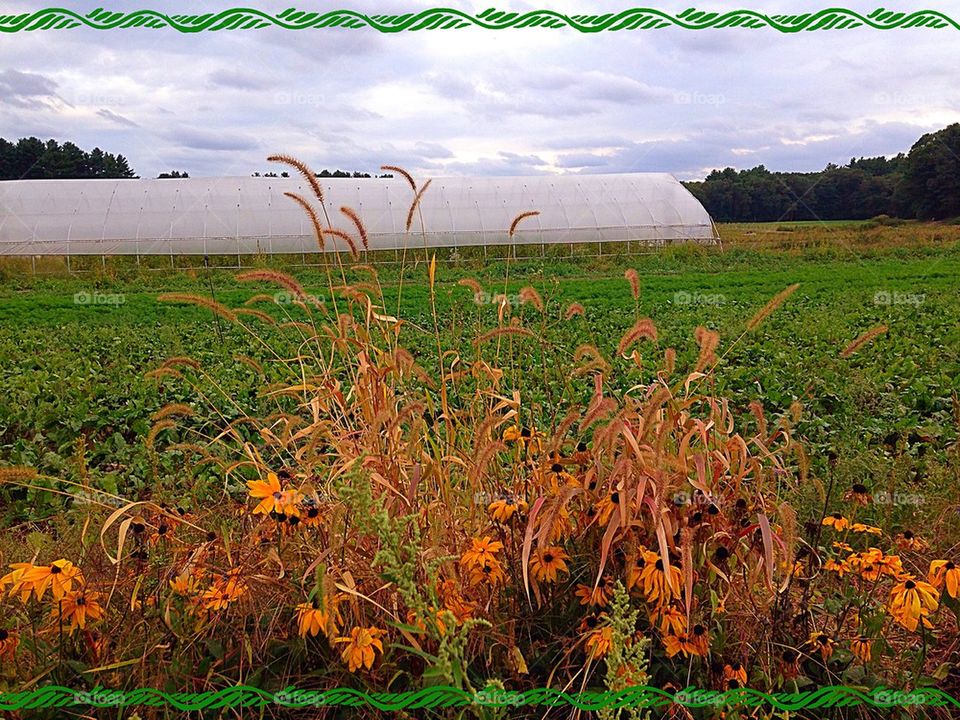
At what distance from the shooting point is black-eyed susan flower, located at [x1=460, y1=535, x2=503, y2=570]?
238 cm

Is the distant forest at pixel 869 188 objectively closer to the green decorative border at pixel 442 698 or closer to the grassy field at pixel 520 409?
the grassy field at pixel 520 409

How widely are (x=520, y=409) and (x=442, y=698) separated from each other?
1806mm

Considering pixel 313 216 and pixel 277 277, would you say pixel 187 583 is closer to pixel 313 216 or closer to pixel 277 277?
pixel 277 277

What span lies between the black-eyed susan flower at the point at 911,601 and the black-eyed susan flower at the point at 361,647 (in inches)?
57.1

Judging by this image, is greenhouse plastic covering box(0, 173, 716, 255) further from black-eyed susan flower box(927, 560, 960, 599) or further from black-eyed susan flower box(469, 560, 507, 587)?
black-eyed susan flower box(927, 560, 960, 599)

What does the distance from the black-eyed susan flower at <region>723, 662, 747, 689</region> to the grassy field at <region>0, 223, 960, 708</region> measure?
68 millimetres

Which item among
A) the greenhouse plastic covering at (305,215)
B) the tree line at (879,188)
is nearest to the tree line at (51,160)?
the greenhouse plastic covering at (305,215)

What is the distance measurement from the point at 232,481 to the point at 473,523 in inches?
112

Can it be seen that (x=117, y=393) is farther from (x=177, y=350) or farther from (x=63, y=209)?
(x=63, y=209)

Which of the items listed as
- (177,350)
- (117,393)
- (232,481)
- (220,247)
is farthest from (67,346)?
(220,247)

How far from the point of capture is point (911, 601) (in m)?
2.27

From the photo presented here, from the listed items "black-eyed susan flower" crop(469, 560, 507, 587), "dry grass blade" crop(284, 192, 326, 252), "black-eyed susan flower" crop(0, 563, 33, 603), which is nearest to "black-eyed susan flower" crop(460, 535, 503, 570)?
"black-eyed susan flower" crop(469, 560, 507, 587)

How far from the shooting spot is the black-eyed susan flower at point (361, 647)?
6.84 ft

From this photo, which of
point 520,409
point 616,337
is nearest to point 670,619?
point 520,409
